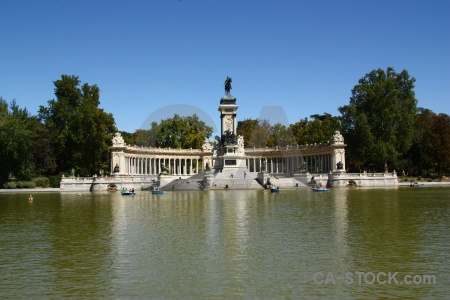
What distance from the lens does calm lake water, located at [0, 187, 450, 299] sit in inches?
438

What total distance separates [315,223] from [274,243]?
18.6 feet

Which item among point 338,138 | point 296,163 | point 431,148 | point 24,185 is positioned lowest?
point 24,185

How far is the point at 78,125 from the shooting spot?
230 ft

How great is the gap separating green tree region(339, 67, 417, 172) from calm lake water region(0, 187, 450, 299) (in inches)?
1888

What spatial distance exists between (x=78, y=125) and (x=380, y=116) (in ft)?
156

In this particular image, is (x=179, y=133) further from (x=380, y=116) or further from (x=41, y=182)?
(x=380, y=116)

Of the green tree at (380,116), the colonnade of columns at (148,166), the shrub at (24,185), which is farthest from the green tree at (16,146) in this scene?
the green tree at (380,116)

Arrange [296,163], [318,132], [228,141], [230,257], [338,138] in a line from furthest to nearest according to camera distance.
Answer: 1. [318,132]
2. [296,163]
3. [338,138]
4. [228,141]
5. [230,257]

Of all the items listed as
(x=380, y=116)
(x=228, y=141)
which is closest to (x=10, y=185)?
(x=228, y=141)

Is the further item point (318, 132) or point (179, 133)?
point (179, 133)

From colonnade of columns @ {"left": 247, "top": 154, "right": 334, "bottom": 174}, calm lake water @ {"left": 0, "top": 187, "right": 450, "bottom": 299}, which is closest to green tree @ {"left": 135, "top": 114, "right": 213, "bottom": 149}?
colonnade of columns @ {"left": 247, "top": 154, "right": 334, "bottom": 174}

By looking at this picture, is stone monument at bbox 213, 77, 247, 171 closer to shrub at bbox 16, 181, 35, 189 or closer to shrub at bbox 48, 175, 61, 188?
shrub at bbox 48, 175, 61, 188

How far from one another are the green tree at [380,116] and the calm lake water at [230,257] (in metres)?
48.0

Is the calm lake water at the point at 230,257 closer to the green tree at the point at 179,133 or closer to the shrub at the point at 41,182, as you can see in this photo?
the shrub at the point at 41,182
